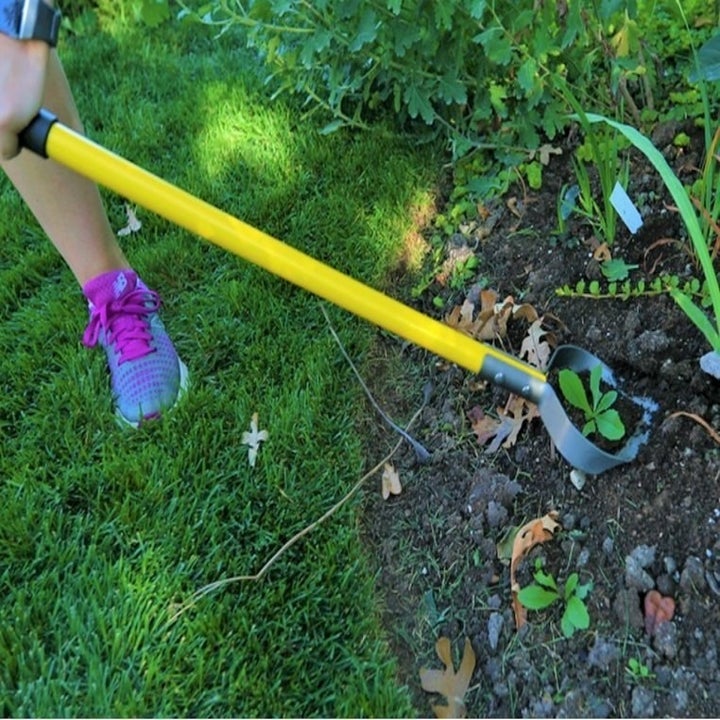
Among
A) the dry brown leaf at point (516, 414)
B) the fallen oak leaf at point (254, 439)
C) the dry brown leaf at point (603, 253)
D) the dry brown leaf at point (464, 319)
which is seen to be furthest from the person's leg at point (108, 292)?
the dry brown leaf at point (603, 253)

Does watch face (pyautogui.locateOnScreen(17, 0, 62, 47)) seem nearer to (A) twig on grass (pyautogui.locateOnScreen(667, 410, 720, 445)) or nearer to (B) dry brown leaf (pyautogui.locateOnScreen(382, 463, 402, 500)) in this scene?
(B) dry brown leaf (pyautogui.locateOnScreen(382, 463, 402, 500))

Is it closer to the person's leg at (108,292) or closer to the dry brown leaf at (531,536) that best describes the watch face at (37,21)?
the person's leg at (108,292)

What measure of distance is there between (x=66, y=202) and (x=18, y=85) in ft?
1.60

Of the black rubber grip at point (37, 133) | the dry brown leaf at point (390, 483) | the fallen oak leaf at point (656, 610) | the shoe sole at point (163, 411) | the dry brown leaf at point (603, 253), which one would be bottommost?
the dry brown leaf at point (390, 483)

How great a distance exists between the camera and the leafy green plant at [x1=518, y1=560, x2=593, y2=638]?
5.03 feet

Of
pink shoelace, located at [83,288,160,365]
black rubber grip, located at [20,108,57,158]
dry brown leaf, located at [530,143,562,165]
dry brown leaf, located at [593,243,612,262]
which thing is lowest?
dry brown leaf, located at [593,243,612,262]

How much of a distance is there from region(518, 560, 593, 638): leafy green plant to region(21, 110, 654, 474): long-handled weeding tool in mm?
255

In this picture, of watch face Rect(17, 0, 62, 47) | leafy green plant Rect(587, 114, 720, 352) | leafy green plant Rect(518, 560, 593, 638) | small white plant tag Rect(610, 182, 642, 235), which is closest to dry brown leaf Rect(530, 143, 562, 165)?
small white plant tag Rect(610, 182, 642, 235)

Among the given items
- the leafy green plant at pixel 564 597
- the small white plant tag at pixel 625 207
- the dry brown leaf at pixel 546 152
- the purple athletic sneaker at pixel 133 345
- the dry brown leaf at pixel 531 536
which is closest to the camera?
the leafy green plant at pixel 564 597

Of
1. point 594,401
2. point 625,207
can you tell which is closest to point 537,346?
point 594,401

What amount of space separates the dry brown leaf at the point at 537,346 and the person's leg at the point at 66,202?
0.99 m

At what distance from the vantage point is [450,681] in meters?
1.57

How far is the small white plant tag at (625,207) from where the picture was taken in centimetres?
197

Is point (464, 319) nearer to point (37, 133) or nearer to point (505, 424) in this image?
point (505, 424)
